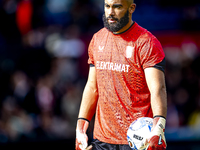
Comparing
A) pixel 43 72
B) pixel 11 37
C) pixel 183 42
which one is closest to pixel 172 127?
pixel 183 42

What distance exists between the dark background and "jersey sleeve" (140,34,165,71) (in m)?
4.63

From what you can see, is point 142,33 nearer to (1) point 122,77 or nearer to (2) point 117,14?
(2) point 117,14

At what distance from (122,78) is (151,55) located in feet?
1.40

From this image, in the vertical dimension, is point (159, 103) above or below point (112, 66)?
below

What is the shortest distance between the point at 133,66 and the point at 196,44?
22.1 feet

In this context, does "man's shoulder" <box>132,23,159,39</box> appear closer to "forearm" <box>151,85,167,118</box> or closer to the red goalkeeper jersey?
the red goalkeeper jersey

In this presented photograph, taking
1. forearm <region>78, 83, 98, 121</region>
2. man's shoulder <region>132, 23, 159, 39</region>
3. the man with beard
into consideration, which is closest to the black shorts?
the man with beard

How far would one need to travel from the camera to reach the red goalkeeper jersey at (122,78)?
3992 millimetres

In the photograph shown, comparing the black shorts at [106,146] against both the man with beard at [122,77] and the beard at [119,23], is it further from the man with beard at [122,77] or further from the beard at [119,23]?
the beard at [119,23]

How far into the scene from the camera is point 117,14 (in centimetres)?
408

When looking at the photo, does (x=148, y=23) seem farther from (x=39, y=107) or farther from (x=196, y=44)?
(x=39, y=107)

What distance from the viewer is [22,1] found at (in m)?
10.4

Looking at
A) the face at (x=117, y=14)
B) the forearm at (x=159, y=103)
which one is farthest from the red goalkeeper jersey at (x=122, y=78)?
the forearm at (x=159, y=103)

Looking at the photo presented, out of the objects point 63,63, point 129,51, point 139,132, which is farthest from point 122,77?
point 63,63
